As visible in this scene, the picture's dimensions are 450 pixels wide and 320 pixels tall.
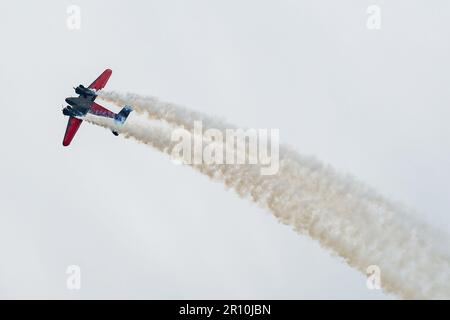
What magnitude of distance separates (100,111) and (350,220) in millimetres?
31182

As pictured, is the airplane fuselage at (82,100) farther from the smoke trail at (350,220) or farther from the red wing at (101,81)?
the smoke trail at (350,220)

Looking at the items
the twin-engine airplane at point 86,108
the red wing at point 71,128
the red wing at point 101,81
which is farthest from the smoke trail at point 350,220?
the red wing at point 101,81

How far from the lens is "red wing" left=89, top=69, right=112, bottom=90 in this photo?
103 m

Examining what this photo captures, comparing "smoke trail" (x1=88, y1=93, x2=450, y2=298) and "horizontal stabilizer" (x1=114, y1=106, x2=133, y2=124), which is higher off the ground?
"horizontal stabilizer" (x1=114, y1=106, x2=133, y2=124)

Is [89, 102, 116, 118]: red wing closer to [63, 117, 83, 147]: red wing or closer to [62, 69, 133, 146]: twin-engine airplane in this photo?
[62, 69, 133, 146]: twin-engine airplane

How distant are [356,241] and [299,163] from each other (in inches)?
381

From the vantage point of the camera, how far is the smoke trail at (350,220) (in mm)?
72938

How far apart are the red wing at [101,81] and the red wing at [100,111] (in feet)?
28.6

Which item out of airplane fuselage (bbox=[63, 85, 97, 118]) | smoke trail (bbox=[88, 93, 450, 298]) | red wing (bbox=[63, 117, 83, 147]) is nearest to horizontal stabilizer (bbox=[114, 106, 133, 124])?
airplane fuselage (bbox=[63, 85, 97, 118])

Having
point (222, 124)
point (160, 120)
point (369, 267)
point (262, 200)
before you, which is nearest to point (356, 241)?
point (369, 267)

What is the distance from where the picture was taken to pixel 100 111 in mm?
93188

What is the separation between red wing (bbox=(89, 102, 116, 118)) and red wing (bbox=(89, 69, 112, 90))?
871 centimetres

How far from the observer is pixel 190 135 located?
281ft
